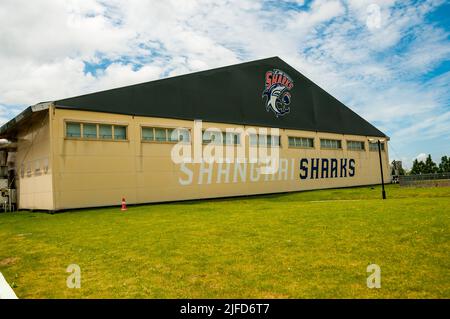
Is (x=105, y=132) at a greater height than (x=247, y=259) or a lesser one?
greater

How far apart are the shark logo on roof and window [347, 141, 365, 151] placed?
399 inches

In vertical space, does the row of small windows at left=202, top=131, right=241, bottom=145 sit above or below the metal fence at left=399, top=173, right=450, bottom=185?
above

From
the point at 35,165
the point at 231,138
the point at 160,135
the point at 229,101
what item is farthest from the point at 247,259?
the point at 229,101

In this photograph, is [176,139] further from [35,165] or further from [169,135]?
[35,165]

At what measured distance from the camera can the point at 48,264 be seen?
7613mm

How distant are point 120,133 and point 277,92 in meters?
17.1

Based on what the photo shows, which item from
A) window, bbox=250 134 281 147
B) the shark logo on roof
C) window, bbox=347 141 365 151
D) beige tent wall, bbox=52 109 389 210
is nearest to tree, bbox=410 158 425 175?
window, bbox=347 141 365 151

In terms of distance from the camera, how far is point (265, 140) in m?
31.4

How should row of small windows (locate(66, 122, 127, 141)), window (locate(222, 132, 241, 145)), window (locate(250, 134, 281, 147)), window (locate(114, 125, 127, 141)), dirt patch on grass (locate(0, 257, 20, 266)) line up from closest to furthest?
1. dirt patch on grass (locate(0, 257, 20, 266))
2. row of small windows (locate(66, 122, 127, 141))
3. window (locate(114, 125, 127, 141))
4. window (locate(222, 132, 241, 145))
5. window (locate(250, 134, 281, 147))

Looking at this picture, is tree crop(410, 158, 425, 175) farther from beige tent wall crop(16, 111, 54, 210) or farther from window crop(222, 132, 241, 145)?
beige tent wall crop(16, 111, 54, 210)

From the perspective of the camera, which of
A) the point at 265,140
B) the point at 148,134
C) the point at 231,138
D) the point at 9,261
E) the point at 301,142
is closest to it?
the point at 9,261

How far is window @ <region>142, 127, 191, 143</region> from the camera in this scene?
24886mm
